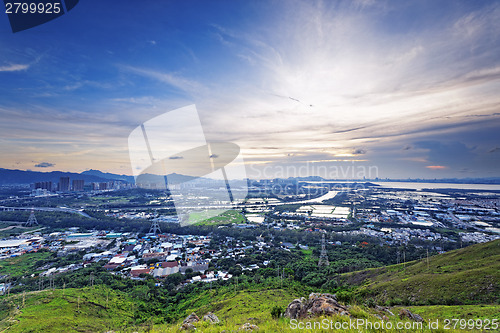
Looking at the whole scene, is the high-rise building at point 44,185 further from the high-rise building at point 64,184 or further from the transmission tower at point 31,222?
the transmission tower at point 31,222

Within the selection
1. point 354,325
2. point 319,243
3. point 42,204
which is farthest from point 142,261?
point 42,204

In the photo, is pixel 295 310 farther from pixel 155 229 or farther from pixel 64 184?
pixel 64 184

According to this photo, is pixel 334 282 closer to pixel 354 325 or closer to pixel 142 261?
pixel 354 325

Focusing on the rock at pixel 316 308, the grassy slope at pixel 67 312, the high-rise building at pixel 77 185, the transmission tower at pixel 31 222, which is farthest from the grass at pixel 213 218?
the high-rise building at pixel 77 185

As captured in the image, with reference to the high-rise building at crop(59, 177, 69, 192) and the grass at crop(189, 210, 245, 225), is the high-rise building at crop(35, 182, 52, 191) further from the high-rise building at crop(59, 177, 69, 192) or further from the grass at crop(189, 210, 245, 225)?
the grass at crop(189, 210, 245, 225)

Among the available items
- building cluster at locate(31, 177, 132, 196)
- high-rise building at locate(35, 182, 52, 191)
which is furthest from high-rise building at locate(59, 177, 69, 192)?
high-rise building at locate(35, 182, 52, 191)

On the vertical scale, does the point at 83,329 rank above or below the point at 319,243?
above

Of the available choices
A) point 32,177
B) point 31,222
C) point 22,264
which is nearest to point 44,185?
point 31,222
